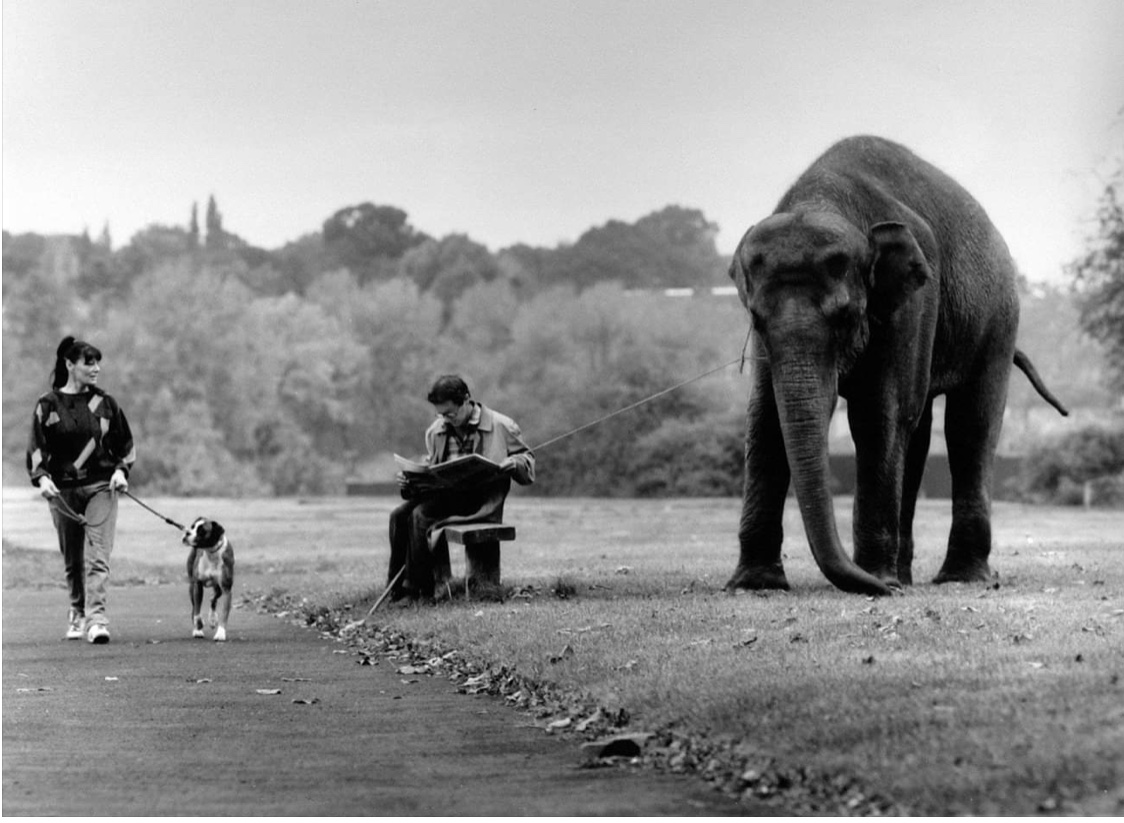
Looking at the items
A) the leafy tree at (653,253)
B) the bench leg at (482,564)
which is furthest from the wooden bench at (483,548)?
the leafy tree at (653,253)

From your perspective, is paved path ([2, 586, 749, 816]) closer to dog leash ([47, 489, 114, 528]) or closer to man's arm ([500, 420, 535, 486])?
dog leash ([47, 489, 114, 528])

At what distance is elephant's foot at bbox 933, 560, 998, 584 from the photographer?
53.3 feet

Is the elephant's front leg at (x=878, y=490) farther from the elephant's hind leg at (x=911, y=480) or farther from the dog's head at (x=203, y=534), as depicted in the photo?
the dog's head at (x=203, y=534)

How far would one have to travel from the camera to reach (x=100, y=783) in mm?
8742

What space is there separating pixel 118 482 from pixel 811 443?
5.26m

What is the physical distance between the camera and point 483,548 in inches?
624

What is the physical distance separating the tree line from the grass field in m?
29.0

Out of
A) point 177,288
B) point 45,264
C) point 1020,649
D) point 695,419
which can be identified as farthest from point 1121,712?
point 45,264

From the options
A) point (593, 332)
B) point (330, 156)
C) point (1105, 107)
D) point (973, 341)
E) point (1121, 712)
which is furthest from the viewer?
point (330, 156)

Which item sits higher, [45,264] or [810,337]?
[45,264]

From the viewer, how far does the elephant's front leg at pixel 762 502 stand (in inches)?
588

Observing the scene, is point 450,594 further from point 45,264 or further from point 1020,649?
point 45,264

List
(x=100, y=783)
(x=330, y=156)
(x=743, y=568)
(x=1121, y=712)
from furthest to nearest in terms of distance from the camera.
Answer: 1. (x=330, y=156)
2. (x=743, y=568)
3. (x=100, y=783)
4. (x=1121, y=712)

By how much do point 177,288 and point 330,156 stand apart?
6.99 meters
